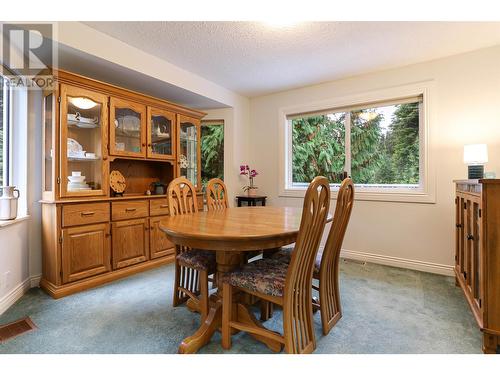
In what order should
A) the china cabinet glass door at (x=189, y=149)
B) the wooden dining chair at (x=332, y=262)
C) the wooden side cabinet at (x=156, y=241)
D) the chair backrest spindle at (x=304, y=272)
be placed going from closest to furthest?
the chair backrest spindle at (x=304, y=272), the wooden dining chair at (x=332, y=262), the wooden side cabinet at (x=156, y=241), the china cabinet glass door at (x=189, y=149)

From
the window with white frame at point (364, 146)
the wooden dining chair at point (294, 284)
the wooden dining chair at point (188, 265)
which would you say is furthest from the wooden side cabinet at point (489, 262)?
the wooden dining chair at point (188, 265)

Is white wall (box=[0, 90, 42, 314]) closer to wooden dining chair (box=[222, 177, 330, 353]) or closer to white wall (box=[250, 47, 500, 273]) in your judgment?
wooden dining chair (box=[222, 177, 330, 353])

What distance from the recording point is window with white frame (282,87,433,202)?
10.00 ft

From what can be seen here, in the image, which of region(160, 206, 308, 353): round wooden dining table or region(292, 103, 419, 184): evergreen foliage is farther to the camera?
region(292, 103, 419, 184): evergreen foliage

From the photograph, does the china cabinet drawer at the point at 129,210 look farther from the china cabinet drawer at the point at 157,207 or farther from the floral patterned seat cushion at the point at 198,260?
the floral patterned seat cushion at the point at 198,260

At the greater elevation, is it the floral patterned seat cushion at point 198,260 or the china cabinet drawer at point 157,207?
the china cabinet drawer at point 157,207

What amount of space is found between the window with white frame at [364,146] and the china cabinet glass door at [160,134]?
1666 millimetres

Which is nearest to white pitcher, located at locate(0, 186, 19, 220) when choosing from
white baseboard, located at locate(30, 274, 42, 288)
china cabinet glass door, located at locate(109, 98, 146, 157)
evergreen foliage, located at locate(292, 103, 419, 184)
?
white baseboard, located at locate(30, 274, 42, 288)

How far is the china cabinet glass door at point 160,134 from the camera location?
3.01 metres

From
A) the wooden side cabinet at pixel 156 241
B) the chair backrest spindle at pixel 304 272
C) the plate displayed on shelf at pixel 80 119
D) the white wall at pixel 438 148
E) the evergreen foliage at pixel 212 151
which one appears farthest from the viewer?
the evergreen foliage at pixel 212 151

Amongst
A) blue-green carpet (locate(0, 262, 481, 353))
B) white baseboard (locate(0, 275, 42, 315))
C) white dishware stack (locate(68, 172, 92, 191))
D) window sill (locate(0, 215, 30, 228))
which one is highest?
white dishware stack (locate(68, 172, 92, 191))

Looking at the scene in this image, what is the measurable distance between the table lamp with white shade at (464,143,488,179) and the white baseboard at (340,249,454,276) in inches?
42.6

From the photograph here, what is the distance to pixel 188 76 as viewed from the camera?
3.19m

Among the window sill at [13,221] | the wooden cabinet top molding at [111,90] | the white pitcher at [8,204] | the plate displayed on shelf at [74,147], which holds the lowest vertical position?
the window sill at [13,221]
